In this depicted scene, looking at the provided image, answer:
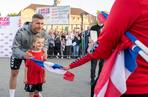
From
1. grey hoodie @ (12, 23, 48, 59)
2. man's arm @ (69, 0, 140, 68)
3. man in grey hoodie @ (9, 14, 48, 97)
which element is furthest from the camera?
grey hoodie @ (12, 23, 48, 59)

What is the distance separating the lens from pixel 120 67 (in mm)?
3082

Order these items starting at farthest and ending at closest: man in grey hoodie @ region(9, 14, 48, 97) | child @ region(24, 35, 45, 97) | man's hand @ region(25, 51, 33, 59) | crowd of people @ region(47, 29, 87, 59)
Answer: crowd of people @ region(47, 29, 87, 59)
man in grey hoodie @ region(9, 14, 48, 97)
child @ region(24, 35, 45, 97)
man's hand @ region(25, 51, 33, 59)

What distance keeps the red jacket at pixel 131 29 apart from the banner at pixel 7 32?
2386 cm

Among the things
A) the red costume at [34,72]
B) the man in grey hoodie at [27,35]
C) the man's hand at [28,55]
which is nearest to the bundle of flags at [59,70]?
the man's hand at [28,55]

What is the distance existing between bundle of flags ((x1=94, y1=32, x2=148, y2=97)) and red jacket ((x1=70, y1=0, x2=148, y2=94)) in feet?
0.13

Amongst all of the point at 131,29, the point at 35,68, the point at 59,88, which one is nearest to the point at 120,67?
the point at 131,29

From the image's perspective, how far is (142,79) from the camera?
120 inches

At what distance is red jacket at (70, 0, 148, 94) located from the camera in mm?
2984

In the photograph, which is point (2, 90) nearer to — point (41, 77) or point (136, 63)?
point (41, 77)

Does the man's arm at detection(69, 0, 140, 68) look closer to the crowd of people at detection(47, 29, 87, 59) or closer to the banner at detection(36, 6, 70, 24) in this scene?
the crowd of people at detection(47, 29, 87, 59)

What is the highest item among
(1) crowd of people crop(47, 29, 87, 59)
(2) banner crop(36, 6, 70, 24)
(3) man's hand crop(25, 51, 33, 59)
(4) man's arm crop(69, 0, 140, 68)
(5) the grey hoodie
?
(4) man's arm crop(69, 0, 140, 68)

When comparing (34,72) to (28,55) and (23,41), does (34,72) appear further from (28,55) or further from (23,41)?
(23,41)

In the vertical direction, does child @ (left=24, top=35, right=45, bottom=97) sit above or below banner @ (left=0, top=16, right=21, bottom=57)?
above

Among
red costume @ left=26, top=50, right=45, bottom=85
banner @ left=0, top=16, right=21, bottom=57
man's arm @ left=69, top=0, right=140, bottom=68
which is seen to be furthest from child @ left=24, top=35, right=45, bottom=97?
banner @ left=0, top=16, right=21, bottom=57
